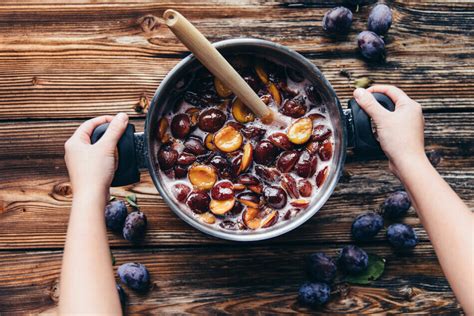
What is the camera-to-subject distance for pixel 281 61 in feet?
3.47

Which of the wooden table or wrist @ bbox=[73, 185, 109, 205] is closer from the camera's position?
wrist @ bbox=[73, 185, 109, 205]

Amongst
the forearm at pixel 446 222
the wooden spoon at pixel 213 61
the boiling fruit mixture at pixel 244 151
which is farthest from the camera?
the boiling fruit mixture at pixel 244 151

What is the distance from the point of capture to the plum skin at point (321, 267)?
1.18 metres

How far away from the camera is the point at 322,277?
1188mm

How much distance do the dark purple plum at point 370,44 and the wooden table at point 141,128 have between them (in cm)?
3

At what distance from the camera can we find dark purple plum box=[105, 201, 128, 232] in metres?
1.19

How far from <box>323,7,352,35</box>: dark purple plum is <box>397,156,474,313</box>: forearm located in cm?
38

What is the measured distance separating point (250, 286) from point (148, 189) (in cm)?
33

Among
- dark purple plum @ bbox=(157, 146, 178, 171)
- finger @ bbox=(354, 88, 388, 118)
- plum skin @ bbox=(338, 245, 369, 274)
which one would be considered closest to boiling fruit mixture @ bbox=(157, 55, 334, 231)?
dark purple plum @ bbox=(157, 146, 178, 171)

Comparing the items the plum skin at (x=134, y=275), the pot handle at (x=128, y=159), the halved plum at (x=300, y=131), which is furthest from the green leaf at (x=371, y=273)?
the pot handle at (x=128, y=159)

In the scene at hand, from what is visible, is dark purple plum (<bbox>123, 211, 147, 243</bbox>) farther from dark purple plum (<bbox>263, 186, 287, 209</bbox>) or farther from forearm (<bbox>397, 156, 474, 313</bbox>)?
forearm (<bbox>397, 156, 474, 313</bbox>)

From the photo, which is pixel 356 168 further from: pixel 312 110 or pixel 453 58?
pixel 453 58

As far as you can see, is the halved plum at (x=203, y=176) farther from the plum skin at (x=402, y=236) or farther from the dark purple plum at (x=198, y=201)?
the plum skin at (x=402, y=236)

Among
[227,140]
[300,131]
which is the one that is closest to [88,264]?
[227,140]
